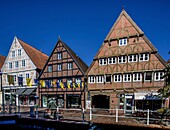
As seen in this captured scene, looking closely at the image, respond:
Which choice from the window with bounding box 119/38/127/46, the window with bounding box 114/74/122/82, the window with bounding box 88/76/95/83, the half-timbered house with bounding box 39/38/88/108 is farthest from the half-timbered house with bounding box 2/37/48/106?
the window with bounding box 119/38/127/46

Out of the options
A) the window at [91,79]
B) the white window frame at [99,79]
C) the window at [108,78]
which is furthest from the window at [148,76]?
the window at [91,79]

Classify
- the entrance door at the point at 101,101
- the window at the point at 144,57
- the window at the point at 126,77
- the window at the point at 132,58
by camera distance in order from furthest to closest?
the entrance door at the point at 101,101 → the window at the point at 126,77 → the window at the point at 132,58 → the window at the point at 144,57

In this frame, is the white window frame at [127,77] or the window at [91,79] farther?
the window at [91,79]

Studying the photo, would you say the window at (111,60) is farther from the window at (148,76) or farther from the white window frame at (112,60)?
the window at (148,76)

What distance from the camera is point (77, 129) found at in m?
11.3

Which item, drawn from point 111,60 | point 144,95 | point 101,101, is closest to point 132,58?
point 111,60

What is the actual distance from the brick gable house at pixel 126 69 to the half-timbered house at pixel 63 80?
181 cm

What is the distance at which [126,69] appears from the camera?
18.3 meters

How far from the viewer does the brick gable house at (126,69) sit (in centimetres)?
1703

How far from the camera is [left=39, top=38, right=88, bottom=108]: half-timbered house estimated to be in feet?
70.3

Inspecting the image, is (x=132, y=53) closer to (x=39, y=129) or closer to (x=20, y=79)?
(x=39, y=129)

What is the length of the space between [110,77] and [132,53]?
407 centimetres

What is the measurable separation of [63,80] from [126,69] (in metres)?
9.66

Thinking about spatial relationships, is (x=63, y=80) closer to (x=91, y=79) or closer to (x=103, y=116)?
(x=91, y=79)
